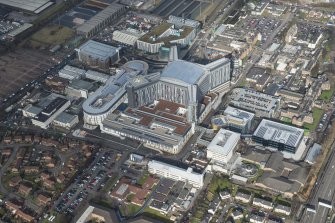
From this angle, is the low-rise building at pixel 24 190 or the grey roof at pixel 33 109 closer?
the low-rise building at pixel 24 190

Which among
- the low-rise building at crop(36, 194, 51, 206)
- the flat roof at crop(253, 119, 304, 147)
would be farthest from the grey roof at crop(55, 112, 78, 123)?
the flat roof at crop(253, 119, 304, 147)

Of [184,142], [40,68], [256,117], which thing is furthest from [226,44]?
[40,68]

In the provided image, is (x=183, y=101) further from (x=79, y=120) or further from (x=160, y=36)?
(x=160, y=36)

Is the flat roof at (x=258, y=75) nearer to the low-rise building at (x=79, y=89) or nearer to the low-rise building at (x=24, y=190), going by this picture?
the low-rise building at (x=79, y=89)

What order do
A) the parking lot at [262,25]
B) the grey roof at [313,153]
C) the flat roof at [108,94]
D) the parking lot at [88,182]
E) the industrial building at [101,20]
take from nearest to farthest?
the parking lot at [88,182]
the grey roof at [313,153]
the flat roof at [108,94]
the parking lot at [262,25]
the industrial building at [101,20]

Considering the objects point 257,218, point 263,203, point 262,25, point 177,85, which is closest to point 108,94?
point 177,85

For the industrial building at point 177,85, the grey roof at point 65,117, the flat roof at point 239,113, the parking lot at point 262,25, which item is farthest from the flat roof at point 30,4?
the flat roof at point 239,113

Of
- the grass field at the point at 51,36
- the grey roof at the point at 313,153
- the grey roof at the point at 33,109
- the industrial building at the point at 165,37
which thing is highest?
the industrial building at the point at 165,37

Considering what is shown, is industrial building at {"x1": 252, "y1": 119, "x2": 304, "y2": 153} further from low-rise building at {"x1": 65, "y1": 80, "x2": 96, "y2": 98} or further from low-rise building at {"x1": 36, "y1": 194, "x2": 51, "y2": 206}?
low-rise building at {"x1": 36, "y1": 194, "x2": 51, "y2": 206}
